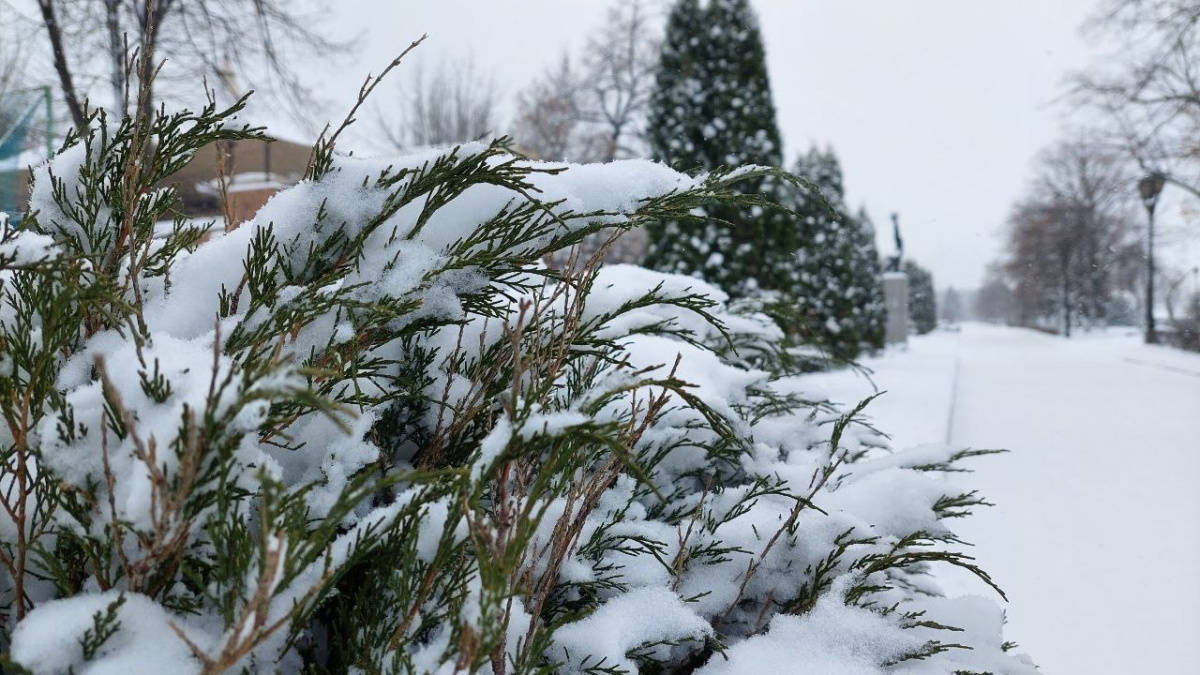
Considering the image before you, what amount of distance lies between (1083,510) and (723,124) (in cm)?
624

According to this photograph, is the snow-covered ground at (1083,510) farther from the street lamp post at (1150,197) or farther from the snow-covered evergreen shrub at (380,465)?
the street lamp post at (1150,197)

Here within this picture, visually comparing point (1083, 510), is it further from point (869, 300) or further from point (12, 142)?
point (869, 300)

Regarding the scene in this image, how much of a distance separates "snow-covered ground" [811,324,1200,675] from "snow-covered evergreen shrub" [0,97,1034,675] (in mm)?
1096

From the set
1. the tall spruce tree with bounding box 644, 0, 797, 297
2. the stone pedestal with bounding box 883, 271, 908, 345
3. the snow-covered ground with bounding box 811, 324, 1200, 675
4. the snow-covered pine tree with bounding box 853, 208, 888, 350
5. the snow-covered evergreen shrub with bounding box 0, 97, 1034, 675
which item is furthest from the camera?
the stone pedestal with bounding box 883, 271, 908, 345

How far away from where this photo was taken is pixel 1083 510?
17.6ft

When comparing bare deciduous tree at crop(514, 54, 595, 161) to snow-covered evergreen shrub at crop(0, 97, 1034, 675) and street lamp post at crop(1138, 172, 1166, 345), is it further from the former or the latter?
snow-covered evergreen shrub at crop(0, 97, 1034, 675)

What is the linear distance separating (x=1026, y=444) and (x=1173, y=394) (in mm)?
5757

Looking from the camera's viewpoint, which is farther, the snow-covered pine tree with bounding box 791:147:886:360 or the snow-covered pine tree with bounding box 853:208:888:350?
the snow-covered pine tree with bounding box 853:208:888:350

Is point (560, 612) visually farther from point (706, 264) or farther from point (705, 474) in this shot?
point (706, 264)

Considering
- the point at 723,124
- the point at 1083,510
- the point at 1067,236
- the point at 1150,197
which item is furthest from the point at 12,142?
the point at 1067,236

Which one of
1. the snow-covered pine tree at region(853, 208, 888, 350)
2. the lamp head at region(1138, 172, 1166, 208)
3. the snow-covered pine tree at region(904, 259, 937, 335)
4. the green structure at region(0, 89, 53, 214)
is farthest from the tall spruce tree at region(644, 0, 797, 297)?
the snow-covered pine tree at region(904, 259, 937, 335)

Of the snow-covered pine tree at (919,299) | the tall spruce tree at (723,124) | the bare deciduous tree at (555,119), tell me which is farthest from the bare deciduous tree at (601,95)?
the snow-covered pine tree at (919,299)

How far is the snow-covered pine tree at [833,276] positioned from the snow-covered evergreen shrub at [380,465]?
12.4m

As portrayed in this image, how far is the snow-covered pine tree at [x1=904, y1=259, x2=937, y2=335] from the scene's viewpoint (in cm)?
5175
